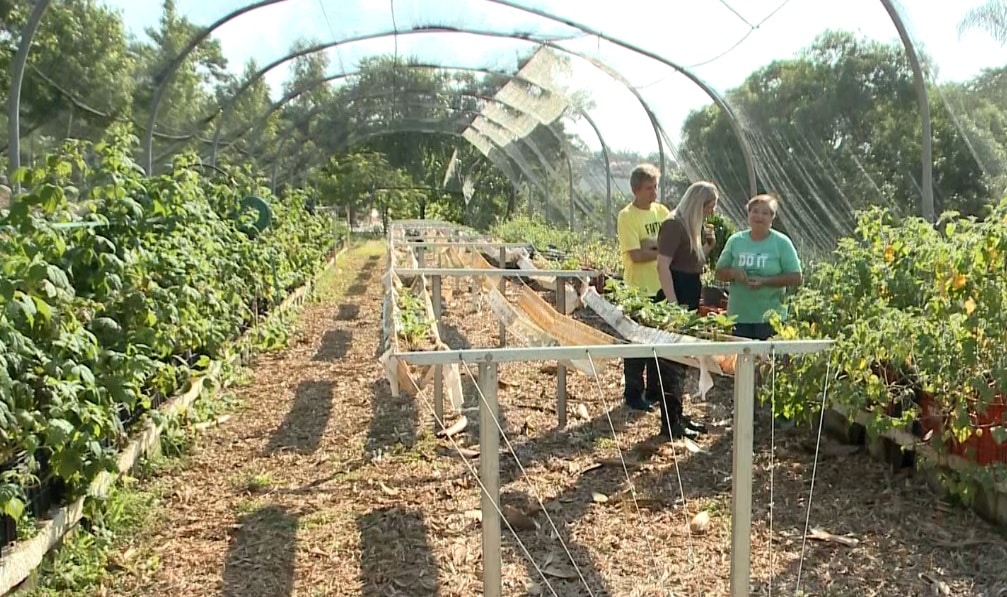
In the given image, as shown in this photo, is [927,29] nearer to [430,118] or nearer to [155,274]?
[155,274]

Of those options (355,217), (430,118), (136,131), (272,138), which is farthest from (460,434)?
(355,217)

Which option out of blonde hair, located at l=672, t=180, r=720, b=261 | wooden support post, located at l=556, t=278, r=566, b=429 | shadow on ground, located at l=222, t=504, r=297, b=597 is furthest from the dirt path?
blonde hair, located at l=672, t=180, r=720, b=261

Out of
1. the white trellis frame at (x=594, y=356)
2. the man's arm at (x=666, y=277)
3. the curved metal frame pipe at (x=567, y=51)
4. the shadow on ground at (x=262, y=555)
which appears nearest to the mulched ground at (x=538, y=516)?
the shadow on ground at (x=262, y=555)

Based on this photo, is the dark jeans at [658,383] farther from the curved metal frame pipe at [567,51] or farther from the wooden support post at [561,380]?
the curved metal frame pipe at [567,51]

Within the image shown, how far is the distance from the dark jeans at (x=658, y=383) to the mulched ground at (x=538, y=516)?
0.15 m

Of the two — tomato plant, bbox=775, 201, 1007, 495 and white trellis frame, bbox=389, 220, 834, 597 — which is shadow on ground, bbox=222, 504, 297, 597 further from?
tomato plant, bbox=775, 201, 1007, 495

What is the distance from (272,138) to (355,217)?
2529cm

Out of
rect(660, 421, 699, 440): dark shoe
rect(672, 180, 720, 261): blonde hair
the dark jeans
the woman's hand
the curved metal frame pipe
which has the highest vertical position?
the curved metal frame pipe

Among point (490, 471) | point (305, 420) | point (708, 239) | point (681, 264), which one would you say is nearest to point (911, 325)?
point (681, 264)

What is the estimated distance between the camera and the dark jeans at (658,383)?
473 cm

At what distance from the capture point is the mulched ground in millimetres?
3188

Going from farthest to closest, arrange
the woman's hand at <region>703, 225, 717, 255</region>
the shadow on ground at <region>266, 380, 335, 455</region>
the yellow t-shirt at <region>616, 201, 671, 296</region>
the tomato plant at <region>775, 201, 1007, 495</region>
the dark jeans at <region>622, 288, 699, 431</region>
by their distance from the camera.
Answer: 1. the woman's hand at <region>703, 225, 717, 255</region>
2. the yellow t-shirt at <region>616, 201, 671, 296</region>
3. the shadow on ground at <region>266, 380, 335, 455</region>
4. the dark jeans at <region>622, 288, 699, 431</region>
5. the tomato plant at <region>775, 201, 1007, 495</region>

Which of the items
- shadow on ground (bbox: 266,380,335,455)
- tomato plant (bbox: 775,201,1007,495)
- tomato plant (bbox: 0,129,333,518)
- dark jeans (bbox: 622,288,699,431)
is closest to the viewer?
tomato plant (bbox: 0,129,333,518)

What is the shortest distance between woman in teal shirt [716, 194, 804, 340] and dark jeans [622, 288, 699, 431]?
0.41 meters
